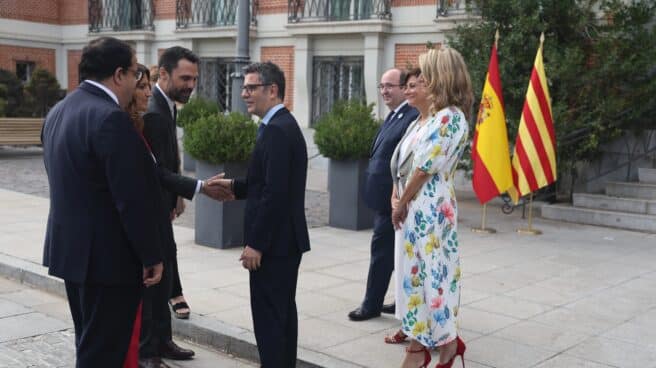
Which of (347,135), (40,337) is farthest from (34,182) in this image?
(40,337)

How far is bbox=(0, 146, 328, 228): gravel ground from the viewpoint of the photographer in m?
10.5

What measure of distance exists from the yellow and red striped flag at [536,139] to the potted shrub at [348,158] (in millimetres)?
2017

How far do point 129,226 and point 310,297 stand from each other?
3.20 meters

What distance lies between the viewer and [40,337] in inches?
210

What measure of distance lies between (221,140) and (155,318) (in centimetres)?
360

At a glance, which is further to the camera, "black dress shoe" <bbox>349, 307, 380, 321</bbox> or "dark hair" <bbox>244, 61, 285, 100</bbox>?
"black dress shoe" <bbox>349, 307, 380, 321</bbox>

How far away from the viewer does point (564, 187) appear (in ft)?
39.4

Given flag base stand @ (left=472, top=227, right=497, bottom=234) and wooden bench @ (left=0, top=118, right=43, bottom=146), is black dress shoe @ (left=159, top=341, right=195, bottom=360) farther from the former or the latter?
wooden bench @ (left=0, top=118, right=43, bottom=146)

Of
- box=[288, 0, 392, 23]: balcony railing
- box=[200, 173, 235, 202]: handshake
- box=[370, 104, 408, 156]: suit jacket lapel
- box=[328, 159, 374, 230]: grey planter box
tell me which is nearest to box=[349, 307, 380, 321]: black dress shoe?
box=[370, 104, 408, 156]: suit jacket lapel

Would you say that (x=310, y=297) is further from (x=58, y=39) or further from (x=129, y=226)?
(x=58, y=39)

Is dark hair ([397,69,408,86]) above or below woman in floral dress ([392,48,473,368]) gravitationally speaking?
above

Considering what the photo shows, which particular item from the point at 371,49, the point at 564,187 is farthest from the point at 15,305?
the point at 371,49

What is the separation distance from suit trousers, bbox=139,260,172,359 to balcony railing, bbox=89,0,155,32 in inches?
691

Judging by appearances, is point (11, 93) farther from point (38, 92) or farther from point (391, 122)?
point (391, 122)
